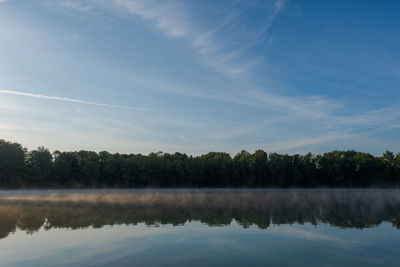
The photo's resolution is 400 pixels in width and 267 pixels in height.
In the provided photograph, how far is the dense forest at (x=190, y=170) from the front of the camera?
236ft

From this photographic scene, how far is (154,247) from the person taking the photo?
13414 millimetres

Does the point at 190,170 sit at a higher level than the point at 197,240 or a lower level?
higher

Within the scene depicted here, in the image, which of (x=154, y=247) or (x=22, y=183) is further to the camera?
(x=22, y=183)

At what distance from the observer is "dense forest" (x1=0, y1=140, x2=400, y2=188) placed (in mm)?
72000

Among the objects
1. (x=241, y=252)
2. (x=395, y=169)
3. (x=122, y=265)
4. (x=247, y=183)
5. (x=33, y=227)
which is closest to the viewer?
(x=122, y=265)

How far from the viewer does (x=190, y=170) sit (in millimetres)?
85875

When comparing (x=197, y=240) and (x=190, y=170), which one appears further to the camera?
(x=190, y=170)

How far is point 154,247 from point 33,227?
8635mm

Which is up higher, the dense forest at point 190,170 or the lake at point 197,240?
the dense forest at point 190,170

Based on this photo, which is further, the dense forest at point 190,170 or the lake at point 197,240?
the dense forest at point 190,170

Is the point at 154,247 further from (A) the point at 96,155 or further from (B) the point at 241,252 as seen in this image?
(A) the point at 96,155

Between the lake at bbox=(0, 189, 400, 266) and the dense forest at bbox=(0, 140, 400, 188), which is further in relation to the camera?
the dense forest at bbox=(0, 140, 400, 188)

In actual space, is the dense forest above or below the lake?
above

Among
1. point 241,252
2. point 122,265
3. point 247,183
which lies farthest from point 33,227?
point 247,183
